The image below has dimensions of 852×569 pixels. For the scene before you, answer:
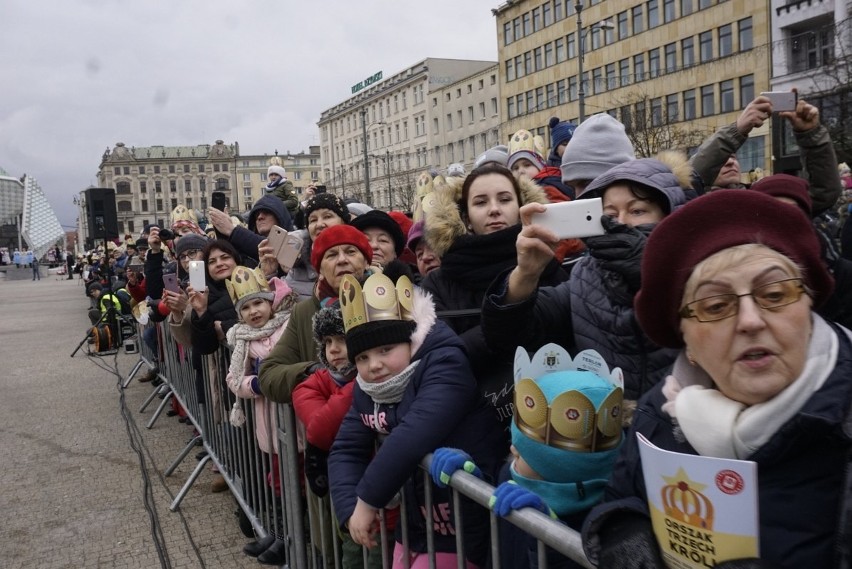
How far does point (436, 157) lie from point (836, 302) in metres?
71.7

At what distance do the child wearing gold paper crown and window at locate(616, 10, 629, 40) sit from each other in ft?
158

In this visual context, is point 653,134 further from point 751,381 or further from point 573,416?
point 751,381

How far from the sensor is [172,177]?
13400 centimetres

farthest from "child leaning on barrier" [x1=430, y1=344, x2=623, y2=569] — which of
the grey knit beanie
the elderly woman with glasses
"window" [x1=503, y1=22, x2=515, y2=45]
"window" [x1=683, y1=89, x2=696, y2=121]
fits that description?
"window" [x1=503, y1=22, x2=515, y2=45]

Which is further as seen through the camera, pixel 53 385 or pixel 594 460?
pixel 53 385

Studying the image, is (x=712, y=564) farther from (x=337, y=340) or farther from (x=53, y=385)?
(x=53, y=385)

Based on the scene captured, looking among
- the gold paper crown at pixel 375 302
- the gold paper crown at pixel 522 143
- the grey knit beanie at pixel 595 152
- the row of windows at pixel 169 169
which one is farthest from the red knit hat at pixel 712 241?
the row of windows at pixel 169 169

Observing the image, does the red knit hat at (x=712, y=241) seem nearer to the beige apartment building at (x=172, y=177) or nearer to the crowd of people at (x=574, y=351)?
the crowd of people at (x=574, y=351)

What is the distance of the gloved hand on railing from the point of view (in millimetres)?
2979

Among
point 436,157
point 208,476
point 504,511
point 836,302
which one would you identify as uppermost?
point 436,157

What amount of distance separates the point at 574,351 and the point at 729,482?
59.1 inches

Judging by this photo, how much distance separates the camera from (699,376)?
149 cm

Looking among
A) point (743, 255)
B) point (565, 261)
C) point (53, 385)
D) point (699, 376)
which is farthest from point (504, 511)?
point (53, 385)

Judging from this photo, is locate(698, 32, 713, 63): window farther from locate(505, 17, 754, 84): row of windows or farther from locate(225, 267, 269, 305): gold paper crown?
locate(225, 267, 269, 305): gold paper crown
